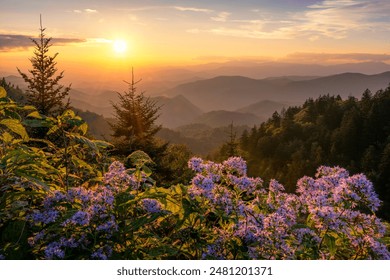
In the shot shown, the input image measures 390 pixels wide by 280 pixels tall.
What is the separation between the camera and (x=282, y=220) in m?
2.40

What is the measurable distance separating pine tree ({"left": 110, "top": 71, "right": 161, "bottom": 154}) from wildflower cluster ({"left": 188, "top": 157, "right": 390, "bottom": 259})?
30.1m

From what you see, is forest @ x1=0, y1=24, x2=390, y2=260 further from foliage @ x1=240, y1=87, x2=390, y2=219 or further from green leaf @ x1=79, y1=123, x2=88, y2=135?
foliage @ x1=240, y1=87, x2=390, y2=219

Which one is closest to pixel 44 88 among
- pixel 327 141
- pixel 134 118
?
pixel 134 118

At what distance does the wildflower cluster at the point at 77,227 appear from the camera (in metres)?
2.20

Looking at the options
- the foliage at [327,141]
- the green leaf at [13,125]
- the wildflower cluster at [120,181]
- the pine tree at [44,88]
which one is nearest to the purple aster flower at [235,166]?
the wildflower cluster at [120,181]

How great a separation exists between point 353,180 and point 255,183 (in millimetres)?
670

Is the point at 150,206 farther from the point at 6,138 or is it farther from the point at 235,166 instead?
the point at 6,138

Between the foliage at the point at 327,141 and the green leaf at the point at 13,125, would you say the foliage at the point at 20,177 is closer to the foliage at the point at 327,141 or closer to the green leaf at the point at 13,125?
the green leaf at the point at 13,125

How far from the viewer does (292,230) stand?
103 inches

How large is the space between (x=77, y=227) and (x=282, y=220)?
4.02 feet

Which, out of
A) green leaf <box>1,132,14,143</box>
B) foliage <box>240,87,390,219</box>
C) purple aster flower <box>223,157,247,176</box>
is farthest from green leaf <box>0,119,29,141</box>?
foliage <box>240,87,390,219</box>

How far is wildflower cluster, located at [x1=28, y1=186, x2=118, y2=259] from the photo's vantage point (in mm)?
2195
